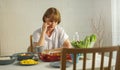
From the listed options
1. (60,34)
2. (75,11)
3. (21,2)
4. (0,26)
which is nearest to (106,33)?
(75,11)

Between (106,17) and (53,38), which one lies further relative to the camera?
(106,17)

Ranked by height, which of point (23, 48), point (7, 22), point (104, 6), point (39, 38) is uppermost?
point (104, 6)

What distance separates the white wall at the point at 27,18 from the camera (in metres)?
3.36

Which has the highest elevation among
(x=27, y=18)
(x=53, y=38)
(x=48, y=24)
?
(x=27, y=18)

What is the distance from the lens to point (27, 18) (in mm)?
3475

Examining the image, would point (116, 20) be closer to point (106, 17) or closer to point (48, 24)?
point (106, 17)

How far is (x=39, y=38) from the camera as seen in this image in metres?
2.36

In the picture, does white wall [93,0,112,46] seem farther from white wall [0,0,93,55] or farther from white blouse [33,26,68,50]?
white blouse [33,26,68,50]

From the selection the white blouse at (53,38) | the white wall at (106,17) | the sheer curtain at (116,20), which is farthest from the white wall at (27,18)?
the white blouse at (53,38)

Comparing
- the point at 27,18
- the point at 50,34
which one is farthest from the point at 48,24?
the point at 27,18

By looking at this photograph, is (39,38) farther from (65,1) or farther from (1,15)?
(65,1)

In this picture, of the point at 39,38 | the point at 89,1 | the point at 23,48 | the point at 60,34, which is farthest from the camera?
the point at 89,1

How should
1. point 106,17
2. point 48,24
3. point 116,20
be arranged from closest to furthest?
point 48,24, point 116,20, point 106,17

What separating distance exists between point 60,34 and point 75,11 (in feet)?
4.37
